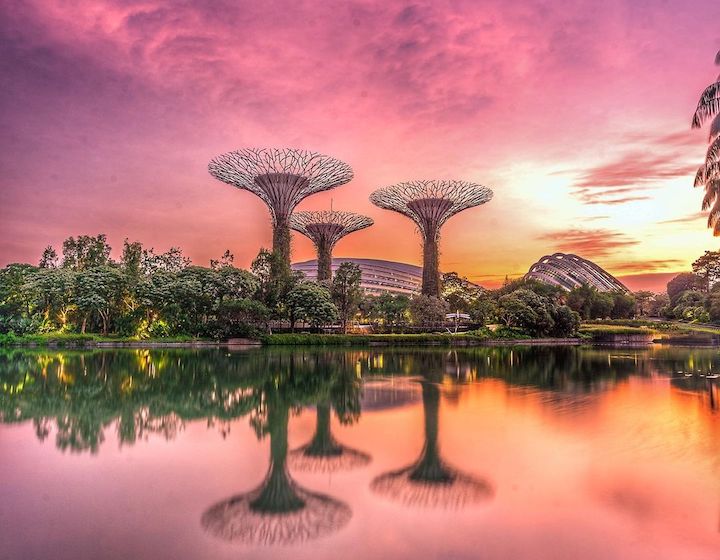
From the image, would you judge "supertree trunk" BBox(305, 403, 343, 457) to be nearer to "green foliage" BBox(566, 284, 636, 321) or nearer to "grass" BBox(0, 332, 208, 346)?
"grass" BBox(0, 332, 208, 346)

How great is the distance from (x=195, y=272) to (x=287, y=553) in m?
46.3

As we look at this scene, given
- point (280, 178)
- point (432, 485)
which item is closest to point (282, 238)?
point (280, 178)

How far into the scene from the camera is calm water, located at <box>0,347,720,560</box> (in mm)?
6340

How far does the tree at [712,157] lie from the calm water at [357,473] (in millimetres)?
7658

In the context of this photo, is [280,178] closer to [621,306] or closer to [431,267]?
[431,267]

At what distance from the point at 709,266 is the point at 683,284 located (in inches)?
510

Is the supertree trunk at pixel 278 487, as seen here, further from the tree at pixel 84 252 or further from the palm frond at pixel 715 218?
the tree at pixel 84 252

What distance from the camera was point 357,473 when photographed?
9062 mm

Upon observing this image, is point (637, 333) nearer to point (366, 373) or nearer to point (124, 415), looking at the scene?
point (366, 373)

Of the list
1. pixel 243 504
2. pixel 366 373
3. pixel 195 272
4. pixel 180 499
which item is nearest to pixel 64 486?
pixel 180 499

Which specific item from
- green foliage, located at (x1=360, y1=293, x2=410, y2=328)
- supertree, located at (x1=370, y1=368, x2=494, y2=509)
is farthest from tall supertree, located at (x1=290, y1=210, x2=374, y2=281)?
supertree, located at (x1=370, y1=368, x2=494, y2=509)

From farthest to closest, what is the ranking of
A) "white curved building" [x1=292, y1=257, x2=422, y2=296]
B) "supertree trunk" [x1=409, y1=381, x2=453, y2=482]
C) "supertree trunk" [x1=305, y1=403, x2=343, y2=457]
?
"white curved building" [x1=292, y1=257, x2=422, y2=296] < "supertree trunk" [x1=305, y1=403, x2=343, y2=457] < "supertree trunk" [x1=409, y1=381, x2=453, y2=482]

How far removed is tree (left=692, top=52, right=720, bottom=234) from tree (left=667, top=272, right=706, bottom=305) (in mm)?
84408

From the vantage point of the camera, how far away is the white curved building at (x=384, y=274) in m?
131
